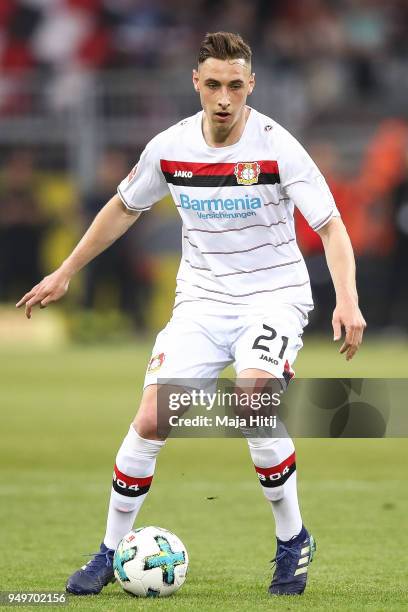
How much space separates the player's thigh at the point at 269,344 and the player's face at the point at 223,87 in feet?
2.72

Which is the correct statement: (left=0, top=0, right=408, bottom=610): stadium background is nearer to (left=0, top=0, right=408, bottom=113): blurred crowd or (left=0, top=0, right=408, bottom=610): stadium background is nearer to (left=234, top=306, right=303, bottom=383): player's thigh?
(left=0, top=0, right=408, bottom=113): blurred crowd

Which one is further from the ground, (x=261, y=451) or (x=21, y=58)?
(x=21, y=58)

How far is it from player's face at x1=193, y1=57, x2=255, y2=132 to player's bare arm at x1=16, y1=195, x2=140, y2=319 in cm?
67

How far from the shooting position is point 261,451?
19.7 ft

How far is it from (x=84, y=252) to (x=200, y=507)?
8.65ft

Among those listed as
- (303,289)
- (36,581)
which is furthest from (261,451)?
(36,581)

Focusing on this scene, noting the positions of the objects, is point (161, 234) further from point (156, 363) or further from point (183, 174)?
point (156, 363)

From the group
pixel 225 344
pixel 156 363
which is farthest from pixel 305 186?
pixel 156 363

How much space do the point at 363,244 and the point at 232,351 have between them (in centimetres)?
1449

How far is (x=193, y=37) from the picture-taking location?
23.0 metres

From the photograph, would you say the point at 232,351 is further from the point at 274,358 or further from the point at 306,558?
the point at 306,558

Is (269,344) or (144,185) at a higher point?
(144,185)

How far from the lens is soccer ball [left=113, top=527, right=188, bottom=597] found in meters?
5.88

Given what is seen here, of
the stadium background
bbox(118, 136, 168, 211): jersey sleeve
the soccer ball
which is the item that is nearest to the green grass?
the soccer ball
